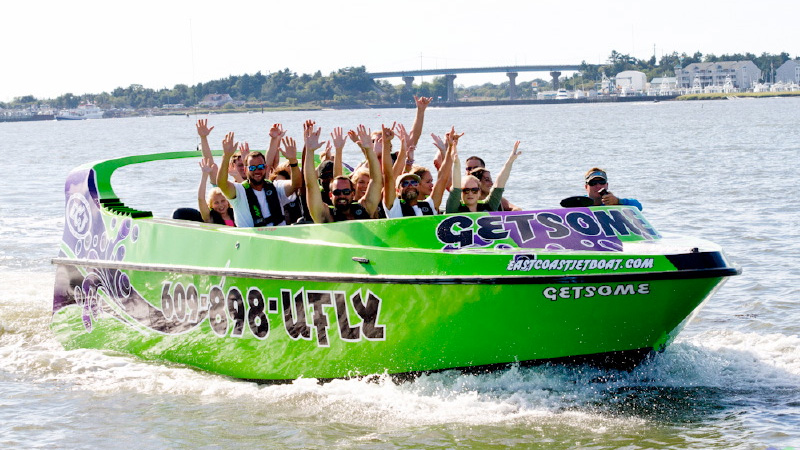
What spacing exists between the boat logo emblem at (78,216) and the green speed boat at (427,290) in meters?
1.25

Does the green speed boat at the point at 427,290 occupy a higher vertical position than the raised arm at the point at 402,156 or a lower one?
lower

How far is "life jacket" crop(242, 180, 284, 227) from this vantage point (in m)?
9.15

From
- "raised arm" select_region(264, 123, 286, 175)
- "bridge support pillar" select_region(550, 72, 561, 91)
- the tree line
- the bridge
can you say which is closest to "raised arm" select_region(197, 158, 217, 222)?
"raised arm" select_region(264, 123, 286, 175)

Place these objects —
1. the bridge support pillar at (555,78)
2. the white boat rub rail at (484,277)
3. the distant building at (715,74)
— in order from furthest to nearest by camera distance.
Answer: the distant building at (715,74) → the bridge support pillar at (555,78) → the white boat rub rail at (484,277)

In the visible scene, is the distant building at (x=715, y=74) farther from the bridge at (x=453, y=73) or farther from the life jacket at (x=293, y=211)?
the life jacket at (x=293, y=211)

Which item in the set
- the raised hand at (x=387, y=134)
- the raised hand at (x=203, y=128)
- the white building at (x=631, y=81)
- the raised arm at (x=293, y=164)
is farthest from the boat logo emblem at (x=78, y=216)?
the white building at (x=631, y=81)

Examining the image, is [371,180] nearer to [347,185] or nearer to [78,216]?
[347,185]

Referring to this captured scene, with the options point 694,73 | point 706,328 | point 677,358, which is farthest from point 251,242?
point 694,73

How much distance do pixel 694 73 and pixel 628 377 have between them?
18369 centimetres

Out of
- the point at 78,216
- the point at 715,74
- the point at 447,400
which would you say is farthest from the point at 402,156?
the point at 715,74

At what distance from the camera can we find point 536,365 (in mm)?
7723

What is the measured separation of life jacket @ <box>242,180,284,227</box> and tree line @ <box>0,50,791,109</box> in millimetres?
84339

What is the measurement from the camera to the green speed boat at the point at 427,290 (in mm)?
7332

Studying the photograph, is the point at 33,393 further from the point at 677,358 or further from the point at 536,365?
the point at 677,358
